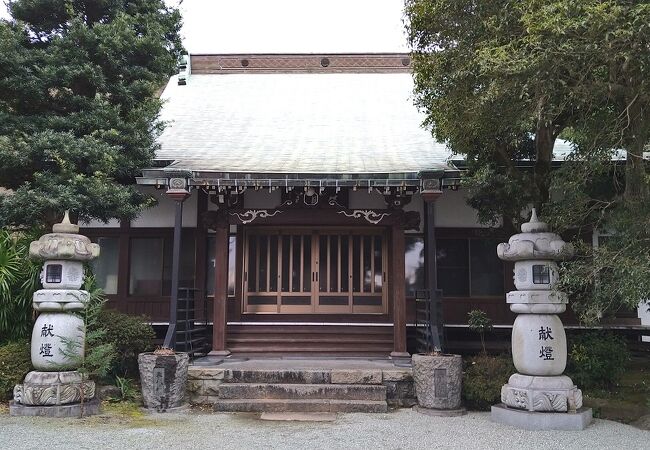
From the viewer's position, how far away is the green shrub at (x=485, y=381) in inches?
300

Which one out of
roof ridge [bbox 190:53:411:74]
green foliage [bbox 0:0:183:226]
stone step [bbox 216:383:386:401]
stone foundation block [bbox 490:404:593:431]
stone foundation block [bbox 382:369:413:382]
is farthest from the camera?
roof ridge [bbox 190:53:411:74]

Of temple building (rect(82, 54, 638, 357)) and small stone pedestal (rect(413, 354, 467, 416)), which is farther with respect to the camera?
temple building (rect(82, 54, 638, 357))

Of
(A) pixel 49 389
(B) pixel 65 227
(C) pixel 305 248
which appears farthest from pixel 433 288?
(A) pixel 49 389

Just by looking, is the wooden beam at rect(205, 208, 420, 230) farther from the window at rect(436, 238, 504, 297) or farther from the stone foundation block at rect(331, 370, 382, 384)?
the stone foundation block at rect(331, 370, 382, 384)

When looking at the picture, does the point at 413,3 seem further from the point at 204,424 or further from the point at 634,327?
the point at 634,327

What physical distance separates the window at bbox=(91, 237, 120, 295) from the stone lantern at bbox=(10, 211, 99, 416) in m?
3.47

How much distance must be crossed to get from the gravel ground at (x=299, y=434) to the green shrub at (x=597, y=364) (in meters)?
0.97

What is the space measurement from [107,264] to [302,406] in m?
5.89

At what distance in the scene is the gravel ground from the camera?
20.0 feet

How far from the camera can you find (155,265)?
36.4ft

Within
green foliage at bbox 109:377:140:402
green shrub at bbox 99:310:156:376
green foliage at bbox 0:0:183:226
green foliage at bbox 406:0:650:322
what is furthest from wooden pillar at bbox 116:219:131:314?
green foliage at bbox 406:0:650:322

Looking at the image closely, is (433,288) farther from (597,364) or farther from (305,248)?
(305,248)

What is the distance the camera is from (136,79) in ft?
29.9

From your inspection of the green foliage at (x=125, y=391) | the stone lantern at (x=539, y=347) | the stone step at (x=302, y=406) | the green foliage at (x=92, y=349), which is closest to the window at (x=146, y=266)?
the green foliage at (x=92, y=349)
